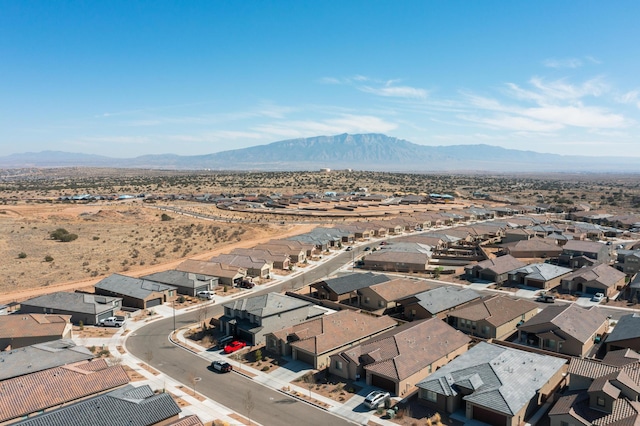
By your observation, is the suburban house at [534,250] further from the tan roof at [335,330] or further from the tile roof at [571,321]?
the tan roof at [335,330]

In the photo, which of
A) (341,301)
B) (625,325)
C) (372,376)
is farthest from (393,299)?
(625,325)

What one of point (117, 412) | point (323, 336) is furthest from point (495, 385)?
point (117, 412)

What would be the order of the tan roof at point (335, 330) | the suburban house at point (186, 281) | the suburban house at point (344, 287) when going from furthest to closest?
the suburban house at point (186, 281) < the suburban house at point (344, 287) < the tan roof at point (335, 330)

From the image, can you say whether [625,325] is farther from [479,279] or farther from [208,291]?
[208,291]

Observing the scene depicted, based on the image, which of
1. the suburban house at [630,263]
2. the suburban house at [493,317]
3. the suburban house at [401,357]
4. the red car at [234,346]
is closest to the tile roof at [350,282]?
the suburban house at [493,317]

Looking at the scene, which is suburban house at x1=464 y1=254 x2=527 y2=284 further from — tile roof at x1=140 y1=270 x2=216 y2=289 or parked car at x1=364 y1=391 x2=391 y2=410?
parked car at x1=364 y1=391 x2=391 y2=410

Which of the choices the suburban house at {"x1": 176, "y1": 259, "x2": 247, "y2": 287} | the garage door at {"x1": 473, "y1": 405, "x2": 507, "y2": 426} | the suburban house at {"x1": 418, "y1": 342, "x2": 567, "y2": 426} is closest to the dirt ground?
the suburban house at {"x1": 176, "y1": 259, "x2": 247, "y2": 287}
